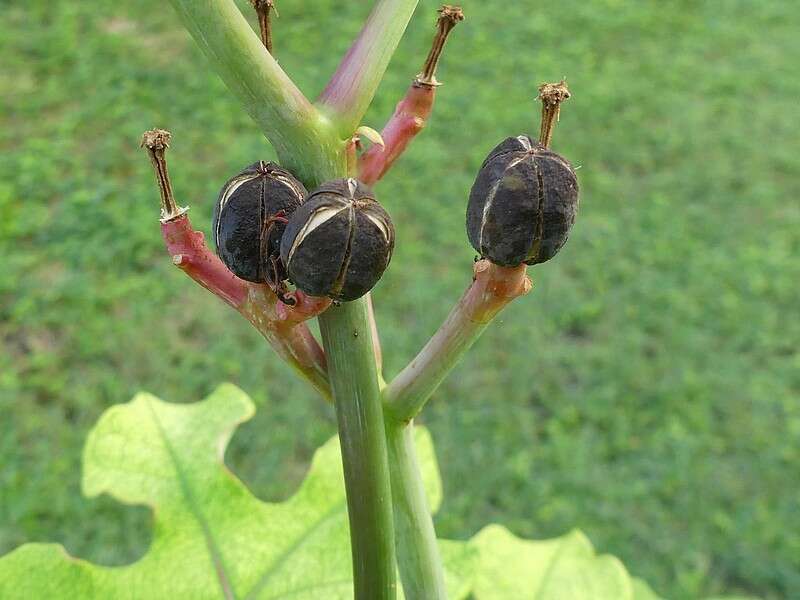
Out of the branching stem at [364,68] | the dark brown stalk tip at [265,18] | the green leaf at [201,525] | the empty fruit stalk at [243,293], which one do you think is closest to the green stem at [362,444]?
the empty fruit stalk at [243,293]

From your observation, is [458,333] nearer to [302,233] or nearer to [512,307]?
[302,233]

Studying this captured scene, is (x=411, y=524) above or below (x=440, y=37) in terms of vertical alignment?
below

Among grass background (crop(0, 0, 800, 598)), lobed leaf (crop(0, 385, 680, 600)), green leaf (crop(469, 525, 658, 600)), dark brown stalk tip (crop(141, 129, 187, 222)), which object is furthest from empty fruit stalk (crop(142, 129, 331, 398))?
grass background (crop(0, 0, 800, 598))

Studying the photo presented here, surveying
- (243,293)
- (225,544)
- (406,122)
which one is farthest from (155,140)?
(225,544)

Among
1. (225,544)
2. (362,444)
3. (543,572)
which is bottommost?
(543,572)

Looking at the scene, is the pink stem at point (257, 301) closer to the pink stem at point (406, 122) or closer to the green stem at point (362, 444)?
the green stem at point (362, 444)
